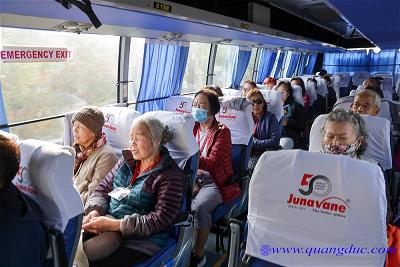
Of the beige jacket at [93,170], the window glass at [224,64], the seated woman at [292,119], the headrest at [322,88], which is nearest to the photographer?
the beige jacket at [93,170]

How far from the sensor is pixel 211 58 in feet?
24.5

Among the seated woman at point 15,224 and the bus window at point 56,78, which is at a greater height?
the bus window at point 56,78

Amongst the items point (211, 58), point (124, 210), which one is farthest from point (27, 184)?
point (211, 58)

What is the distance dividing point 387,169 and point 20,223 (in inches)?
103

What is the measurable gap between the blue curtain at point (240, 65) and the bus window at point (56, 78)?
388cm

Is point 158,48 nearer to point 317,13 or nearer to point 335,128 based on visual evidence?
point 335,128

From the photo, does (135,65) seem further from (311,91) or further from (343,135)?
(311,91)

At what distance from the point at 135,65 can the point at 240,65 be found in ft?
12.6

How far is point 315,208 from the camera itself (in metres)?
1.56

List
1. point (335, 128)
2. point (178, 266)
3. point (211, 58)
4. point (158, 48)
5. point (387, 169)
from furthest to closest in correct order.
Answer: point (211, 58) < point (158, 48) < point (387, 169) < point (178, 266) < point (335, 128)

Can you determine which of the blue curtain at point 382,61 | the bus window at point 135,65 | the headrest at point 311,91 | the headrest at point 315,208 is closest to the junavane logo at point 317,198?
the headrest at point 315,208

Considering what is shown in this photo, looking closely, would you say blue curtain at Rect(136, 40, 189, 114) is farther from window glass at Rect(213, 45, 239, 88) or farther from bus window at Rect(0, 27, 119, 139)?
window glass at Rect(213, 45, 239, 88)

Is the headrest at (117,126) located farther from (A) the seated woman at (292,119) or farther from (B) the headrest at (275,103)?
(A) the seated woman at (292,119)

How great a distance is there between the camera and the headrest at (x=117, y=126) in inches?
117
